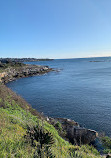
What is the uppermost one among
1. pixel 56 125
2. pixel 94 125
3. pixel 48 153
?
pixel 48 153

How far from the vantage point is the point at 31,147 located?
428 centimetres

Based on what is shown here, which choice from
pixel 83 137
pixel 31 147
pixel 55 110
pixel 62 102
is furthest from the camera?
pixel 62 102

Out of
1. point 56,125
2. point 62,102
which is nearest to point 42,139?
point 56,125

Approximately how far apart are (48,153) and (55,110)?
1490 cm

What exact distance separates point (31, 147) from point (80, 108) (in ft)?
51.9

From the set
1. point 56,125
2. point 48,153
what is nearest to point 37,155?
point 48,153

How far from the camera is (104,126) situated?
14188 mm

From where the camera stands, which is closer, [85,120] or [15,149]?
[15,149]

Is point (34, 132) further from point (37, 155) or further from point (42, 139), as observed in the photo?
point (37, 155)

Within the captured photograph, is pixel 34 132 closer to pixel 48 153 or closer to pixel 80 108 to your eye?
pixel 48 153

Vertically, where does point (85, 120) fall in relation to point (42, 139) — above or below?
below

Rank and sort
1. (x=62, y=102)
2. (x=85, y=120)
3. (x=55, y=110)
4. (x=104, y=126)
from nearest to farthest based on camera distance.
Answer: (x=104, y=126), (x=85, y=120), (x=55, y=110), (x=62, y=102)

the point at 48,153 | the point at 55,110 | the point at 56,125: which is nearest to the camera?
the point at 48,153

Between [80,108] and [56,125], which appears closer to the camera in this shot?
[56,125]
